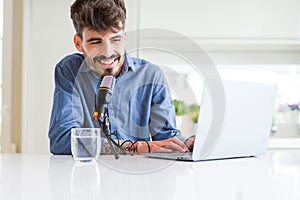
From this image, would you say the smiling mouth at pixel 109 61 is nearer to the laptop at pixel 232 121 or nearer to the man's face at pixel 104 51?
the man's face at pixel 104 51

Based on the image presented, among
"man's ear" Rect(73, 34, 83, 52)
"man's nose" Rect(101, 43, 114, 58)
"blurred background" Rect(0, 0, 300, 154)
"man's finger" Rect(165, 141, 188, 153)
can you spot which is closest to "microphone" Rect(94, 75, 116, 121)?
"man's finger" Rect(165, 141, 188, 153)

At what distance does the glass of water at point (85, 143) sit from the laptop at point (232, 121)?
0.70 ft

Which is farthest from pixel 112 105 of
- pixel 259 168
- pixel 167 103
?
pixel 259 168

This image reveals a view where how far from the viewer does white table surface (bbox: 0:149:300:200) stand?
0.70 meters

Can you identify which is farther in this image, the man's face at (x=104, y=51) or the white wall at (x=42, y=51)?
the white wall at (x=42, y=51)

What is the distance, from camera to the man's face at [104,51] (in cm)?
202

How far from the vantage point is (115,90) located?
1878mm

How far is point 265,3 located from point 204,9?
37 cm

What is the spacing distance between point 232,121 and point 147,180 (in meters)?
0.53

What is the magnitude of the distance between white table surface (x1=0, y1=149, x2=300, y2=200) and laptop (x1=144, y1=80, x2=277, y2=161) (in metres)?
0.07

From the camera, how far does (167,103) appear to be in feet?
6.33

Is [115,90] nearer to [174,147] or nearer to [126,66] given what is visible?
[126,66]

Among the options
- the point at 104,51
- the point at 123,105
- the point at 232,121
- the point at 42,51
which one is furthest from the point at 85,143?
the point at 42,51

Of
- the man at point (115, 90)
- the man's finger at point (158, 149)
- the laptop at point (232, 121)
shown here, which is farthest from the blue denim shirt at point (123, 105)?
the laptop at point (232, 121)
